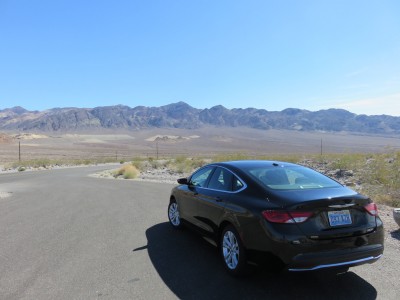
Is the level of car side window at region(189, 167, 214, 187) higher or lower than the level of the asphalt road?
higher

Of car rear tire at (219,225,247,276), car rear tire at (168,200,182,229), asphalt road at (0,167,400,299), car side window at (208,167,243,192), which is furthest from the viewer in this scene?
car rear tire at (168,200,182,229)

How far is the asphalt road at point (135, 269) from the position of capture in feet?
15.4

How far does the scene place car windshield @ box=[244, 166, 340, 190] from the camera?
5285 millimetres

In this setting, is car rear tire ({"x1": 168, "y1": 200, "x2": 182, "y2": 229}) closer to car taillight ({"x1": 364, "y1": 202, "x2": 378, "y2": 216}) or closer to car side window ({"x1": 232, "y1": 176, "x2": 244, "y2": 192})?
car side window ({"x1": 232, "y1": 176, "x2": 244, "y2": 192})

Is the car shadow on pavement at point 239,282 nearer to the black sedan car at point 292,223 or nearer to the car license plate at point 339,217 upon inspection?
the black sedan car at point 292,223

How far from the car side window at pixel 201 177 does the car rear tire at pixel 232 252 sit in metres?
1.36

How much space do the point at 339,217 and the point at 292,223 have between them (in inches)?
23.0

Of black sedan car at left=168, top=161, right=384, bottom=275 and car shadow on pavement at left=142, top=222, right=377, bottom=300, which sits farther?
car shadow on pavement at left=142, top=222, right=377, bottom=300

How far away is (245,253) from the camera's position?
4.86 m

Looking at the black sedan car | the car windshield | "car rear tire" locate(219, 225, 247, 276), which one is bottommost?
"car rear tire" locate(219, 225, 247, 276)

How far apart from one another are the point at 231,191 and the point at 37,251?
3.41m

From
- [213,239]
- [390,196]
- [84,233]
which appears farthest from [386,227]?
[84,233]

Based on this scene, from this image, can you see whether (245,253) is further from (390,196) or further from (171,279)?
(390,196)

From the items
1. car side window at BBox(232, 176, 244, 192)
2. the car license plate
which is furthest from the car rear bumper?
car side window at BBox(232, 176, 244, 192)
